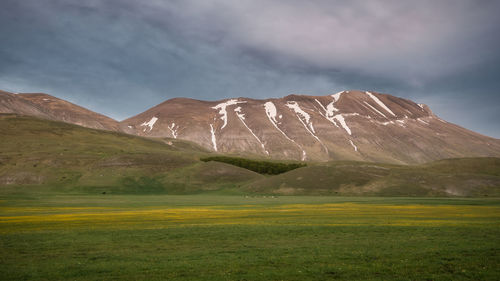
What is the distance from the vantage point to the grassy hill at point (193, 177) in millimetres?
99938

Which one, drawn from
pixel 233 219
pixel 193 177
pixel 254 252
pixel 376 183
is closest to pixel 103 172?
pixel 193 177

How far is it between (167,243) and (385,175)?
329 ft

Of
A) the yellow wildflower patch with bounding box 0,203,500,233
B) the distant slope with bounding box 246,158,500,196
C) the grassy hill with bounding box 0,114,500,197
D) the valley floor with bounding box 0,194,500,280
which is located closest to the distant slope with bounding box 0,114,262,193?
the grassy hill with bounding box 0,114,500,197

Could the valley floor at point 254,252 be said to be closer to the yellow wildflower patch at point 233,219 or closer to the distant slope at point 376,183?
the yellow wildflower patch at point 233,219

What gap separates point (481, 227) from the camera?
28516 mm

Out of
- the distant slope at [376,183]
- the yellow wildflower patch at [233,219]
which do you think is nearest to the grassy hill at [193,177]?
the distant slope at [376,183]

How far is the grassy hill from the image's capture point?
99938 mm

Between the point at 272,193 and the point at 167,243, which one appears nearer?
the point at 167,243

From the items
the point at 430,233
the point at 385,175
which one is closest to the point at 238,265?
the point at 430,233

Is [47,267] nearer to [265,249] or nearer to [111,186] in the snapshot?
[265,249]

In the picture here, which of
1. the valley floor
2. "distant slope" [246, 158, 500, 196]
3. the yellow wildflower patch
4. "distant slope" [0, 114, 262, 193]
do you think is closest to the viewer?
the valley floor

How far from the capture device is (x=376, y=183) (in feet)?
341

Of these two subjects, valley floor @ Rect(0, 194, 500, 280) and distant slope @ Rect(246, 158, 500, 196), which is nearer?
valley floor @ Rect(0, 194, 500, 280)

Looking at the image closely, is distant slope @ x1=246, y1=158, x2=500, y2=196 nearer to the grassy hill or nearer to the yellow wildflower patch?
the grassy hill
